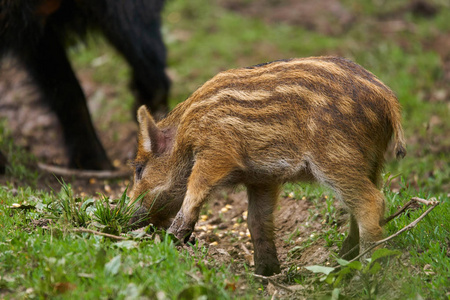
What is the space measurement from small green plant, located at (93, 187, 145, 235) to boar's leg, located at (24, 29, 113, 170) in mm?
2784

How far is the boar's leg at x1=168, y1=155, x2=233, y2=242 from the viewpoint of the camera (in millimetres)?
3867

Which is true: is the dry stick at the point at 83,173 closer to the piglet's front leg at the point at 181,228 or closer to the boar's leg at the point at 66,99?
the boar's leg at the point at 66,99

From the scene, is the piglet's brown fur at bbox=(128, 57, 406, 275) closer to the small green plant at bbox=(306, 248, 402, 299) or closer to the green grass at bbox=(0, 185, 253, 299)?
the small green plant at bbox=(306, 248, 402, 299)

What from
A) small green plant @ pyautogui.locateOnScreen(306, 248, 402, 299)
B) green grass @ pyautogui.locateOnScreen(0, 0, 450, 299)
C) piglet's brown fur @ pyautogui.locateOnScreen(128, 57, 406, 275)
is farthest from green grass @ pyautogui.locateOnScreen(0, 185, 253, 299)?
small green plant @ pyautogui.locateOnScreen(306, 248, 402, 299)

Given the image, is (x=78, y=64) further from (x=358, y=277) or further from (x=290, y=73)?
(x=358, y=277)

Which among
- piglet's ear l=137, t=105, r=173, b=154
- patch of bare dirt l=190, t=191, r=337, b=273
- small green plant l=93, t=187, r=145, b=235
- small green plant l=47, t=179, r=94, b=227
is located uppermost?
piglet's ear l=137, t=105, r=173, b=154

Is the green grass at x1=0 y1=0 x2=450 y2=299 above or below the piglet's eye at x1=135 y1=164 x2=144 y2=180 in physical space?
below

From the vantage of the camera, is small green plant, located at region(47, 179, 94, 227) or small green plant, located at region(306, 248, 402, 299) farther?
small green plant, located at region(47, 179, 94, 227)

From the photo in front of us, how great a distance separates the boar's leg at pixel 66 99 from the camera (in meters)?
6.45

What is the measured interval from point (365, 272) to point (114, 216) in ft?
5.67

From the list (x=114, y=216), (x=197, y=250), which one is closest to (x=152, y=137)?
(x=114, y=216)

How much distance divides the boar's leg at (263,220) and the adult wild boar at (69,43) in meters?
2.27

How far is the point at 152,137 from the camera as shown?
174 inches

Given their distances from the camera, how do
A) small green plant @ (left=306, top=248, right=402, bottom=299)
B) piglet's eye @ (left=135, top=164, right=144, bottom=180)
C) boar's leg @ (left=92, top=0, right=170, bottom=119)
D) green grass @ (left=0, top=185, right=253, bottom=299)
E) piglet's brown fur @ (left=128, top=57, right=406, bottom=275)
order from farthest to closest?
boar's leg @ (left=92, top=0, right=170, bottom=119) < piglet's eye @ (left=135, top=164, right=144, bottom=180) < piglet's brown fur @ (left=128, top=57, right=406, bottom=275) < small green plant @ (left=306, top=248, right=402, bottom=299) < green grass @ (left=0, top=185, right=253, bottom=299)
